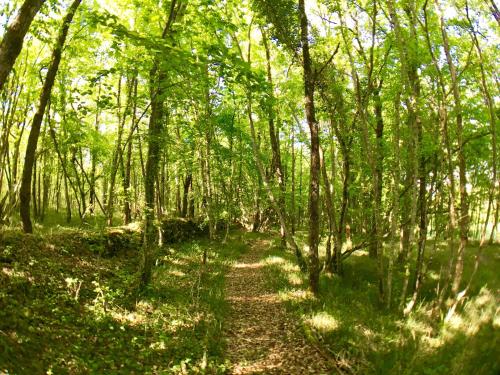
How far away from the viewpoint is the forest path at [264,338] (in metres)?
6.37

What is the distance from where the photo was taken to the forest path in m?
6.37

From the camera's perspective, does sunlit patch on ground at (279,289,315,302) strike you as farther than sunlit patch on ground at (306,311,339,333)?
Yes

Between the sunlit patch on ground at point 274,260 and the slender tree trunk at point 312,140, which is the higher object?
the slender tree trunk at point 312,140

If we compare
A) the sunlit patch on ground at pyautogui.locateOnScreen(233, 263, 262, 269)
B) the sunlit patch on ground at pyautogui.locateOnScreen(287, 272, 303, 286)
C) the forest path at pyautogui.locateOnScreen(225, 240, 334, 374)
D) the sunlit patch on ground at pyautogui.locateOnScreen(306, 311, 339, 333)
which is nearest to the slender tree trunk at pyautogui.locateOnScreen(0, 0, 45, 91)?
the forest path at pyautogui.locateOnScreen(225, 240, 334, 374)

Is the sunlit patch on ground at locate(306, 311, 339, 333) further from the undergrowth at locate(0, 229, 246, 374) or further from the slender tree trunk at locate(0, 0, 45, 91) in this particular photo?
the slender tree trunk at locate(0, 0, 45, 91)

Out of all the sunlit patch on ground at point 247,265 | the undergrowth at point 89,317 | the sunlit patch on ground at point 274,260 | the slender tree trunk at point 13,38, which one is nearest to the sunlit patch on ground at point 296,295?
the undergrowth at point 89,317

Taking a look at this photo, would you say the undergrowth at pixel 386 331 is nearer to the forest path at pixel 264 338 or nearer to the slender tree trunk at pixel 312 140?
the forest path at pixel 264 338

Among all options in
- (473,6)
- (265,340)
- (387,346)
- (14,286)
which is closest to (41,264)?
(14,286)

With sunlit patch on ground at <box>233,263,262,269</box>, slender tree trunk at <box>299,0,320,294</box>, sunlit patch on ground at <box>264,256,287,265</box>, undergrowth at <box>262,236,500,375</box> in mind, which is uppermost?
slender tree trunk at <box>299,0,320,294</box>

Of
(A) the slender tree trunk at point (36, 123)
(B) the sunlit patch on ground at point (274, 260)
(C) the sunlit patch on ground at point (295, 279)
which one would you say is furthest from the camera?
(B) the sunlit patch on ground at point (274, 260)

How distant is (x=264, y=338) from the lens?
7.76m

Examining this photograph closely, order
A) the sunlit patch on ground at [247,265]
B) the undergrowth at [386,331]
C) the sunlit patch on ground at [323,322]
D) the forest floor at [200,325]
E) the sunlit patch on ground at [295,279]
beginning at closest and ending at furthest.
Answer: the forest floor at [200,325] → the undergrowth at [386,331] → the sunlit patch on ground at [323,322] → the sunlit patch on ground at [295,279] → the sunlit patch on ground at [247,265]

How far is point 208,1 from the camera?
7590mm

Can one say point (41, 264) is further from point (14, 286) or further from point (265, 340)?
point (265, 340)
